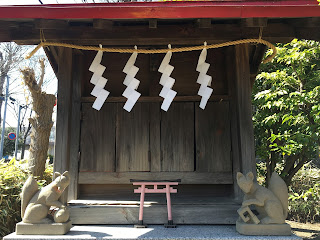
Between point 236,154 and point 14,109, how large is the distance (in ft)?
69.4

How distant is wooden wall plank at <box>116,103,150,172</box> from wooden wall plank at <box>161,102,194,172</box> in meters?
0.27

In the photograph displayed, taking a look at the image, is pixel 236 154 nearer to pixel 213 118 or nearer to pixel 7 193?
pixel 213 118

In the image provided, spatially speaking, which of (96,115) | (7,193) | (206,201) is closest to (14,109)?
(7,193)

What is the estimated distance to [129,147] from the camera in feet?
14.0

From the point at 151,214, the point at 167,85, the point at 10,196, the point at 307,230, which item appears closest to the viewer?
the point at 167,85

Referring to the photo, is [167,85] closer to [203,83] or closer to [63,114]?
[203,83]

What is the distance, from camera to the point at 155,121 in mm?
4320

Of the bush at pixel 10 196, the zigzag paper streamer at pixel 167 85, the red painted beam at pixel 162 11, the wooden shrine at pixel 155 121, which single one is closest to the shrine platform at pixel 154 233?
the wooden shrine at pixel 155 121

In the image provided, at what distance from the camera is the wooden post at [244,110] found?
148 inches

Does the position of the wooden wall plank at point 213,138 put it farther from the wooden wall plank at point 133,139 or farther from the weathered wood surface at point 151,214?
the wooden wall plank at point 133,139

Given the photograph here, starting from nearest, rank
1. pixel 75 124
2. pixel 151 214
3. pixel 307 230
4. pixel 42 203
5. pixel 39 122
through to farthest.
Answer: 1. pixel 42 203
2. pixel 151 214
3. pixel 75 124
4. pixel 307 230
5. pixel 39 122

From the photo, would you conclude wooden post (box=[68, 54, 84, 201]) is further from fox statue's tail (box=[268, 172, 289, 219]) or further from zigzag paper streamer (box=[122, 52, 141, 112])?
fox statue's tail (box=[268, 172, 289, 219])

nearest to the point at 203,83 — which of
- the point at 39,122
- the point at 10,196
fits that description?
the point at 10,196

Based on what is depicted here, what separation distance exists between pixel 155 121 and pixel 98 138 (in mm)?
934
